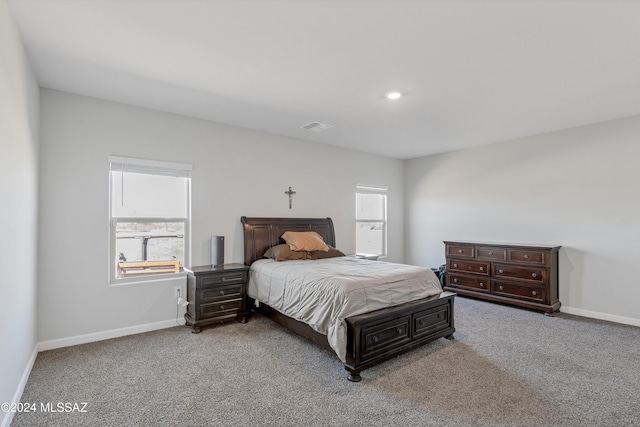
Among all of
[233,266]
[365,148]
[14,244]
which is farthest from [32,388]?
[365,148]

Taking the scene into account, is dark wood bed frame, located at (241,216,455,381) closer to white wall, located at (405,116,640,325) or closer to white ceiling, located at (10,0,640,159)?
white ceiling, located at (10,0,640,159)

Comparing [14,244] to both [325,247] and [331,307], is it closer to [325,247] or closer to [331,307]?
[331,307]

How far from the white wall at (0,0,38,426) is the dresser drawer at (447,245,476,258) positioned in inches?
206

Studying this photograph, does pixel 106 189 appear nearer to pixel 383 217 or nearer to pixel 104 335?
pixel 104 335

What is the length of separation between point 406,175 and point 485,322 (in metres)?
3.42

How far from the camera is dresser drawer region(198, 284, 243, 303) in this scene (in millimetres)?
3602

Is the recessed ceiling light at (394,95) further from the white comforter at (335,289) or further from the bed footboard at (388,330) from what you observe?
the bed footboard at (388,330)

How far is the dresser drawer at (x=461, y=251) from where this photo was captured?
502 centimetres

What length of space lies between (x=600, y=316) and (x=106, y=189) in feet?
20.3

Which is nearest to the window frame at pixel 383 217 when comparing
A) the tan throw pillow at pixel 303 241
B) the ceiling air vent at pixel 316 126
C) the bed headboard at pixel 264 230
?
the bed headboard at pixel 264 230

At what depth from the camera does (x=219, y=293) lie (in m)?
3.72

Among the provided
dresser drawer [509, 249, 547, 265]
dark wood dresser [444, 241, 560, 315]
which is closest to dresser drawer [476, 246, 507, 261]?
dark wood dresser [444, 241, 560, 315]

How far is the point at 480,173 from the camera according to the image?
540cm

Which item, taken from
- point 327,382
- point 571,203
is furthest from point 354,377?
point 571,203
